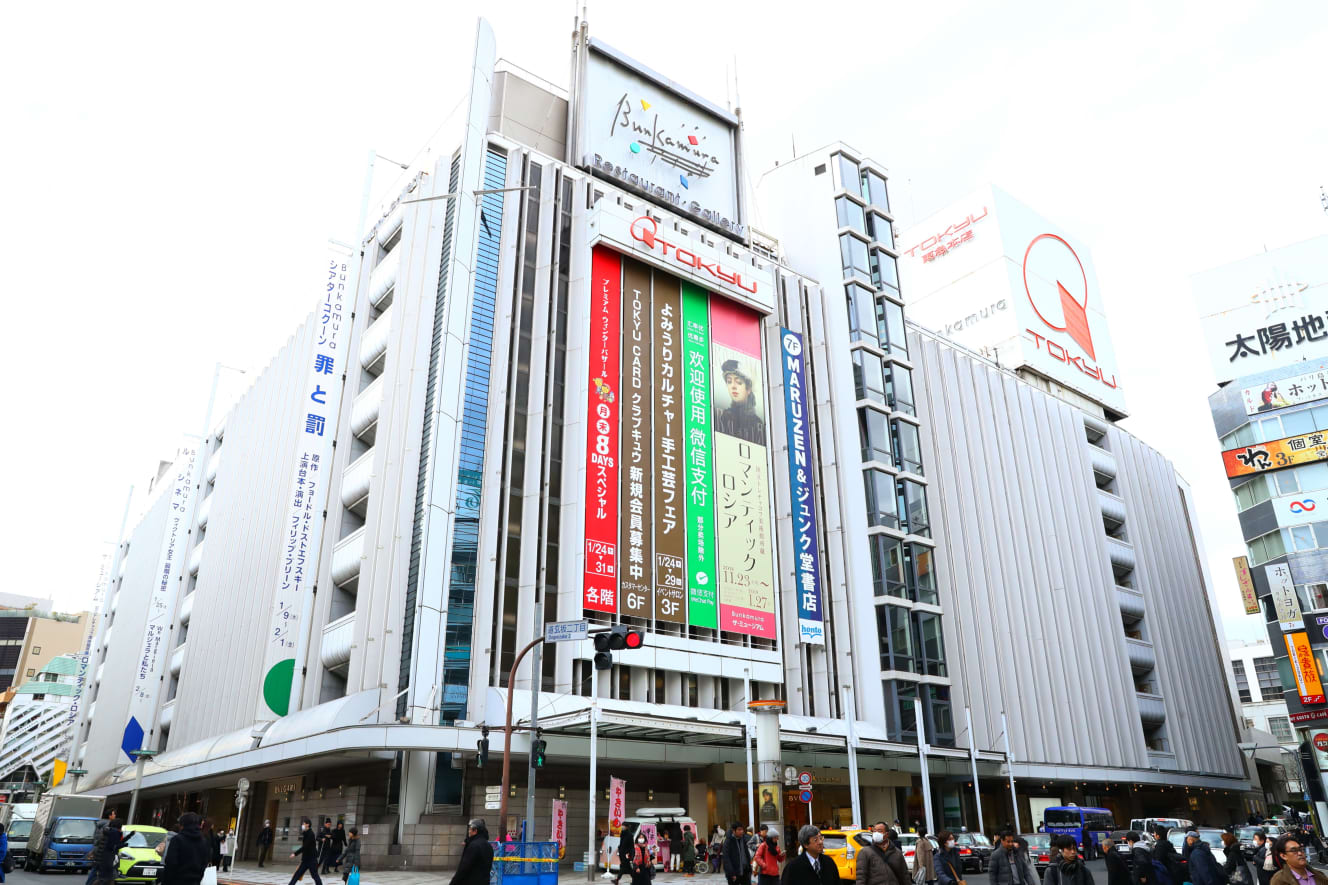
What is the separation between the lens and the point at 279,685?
1518 inches

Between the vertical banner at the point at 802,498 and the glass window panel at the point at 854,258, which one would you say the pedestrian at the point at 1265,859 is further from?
the glass window panel at the point at 854,258

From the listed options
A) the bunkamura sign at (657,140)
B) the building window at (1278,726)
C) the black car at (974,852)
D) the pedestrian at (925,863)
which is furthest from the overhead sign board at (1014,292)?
the pedestrian at (925,863)

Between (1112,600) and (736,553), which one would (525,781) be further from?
(1112,600)

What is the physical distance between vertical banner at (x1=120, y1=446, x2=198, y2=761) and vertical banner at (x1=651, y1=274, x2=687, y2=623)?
31.6 metres

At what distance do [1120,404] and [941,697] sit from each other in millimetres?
41108

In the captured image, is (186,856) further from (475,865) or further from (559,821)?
(559,821)

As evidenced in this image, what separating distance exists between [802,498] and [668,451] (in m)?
8.24

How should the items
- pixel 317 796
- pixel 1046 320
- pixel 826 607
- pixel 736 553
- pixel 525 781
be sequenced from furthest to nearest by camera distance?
pixel 1046 320 < pixel 826 607 < pixel 736 553 < pixel 317 796 < pixel 525 781

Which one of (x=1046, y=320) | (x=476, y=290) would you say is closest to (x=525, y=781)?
(x=476, y=290)

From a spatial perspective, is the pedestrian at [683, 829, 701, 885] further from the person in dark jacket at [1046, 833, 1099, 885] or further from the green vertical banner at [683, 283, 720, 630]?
the person in dark jacket at [1046, 833, 1099, 885]

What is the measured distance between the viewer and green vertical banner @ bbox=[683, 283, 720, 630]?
1625 inches

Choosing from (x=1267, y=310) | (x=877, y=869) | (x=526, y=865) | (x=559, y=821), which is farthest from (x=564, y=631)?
(x=1267, y=310)

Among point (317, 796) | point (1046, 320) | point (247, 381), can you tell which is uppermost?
Result: point (1046, 320)

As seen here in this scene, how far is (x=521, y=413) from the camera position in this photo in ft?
131
